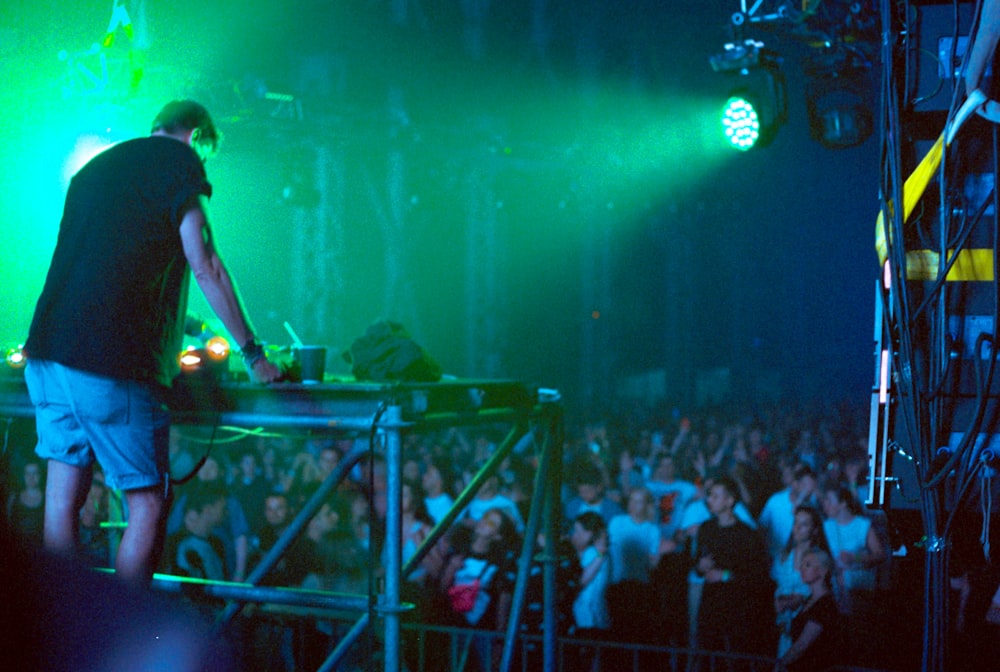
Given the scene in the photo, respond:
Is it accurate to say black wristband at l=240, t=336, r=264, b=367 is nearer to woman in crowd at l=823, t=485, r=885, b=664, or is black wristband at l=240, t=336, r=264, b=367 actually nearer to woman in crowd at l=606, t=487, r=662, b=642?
woman in crowd at l=606, t=487, r=662, b=642

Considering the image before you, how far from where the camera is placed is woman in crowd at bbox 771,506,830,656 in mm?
4430

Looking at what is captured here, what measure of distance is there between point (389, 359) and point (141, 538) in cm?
82

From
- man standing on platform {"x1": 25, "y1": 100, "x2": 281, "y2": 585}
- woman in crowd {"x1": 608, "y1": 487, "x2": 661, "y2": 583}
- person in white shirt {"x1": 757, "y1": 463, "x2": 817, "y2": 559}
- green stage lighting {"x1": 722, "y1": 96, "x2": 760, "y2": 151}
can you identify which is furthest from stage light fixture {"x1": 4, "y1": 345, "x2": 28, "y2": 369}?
green stage lighting {"x1": 722, "y1": 96, "x2": 760, "y2": 151}

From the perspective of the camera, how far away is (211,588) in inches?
112

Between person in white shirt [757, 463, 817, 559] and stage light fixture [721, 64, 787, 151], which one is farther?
stage light fixture [721, 64, 787, 151]

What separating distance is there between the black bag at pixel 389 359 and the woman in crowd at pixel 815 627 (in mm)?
2269

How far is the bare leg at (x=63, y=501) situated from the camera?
8.19ft

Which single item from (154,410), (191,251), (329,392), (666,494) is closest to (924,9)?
(329,392)

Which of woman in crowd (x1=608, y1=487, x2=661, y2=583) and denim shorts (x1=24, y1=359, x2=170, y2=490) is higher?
denim shorts (x1=24, y1=359, x2=170, y2=490)

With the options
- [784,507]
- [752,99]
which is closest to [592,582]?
[784,507]

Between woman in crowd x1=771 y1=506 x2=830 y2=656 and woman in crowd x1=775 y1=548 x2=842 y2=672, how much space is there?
67 millimetres

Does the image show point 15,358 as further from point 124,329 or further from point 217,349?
point 124,329

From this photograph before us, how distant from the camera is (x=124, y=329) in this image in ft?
7.97

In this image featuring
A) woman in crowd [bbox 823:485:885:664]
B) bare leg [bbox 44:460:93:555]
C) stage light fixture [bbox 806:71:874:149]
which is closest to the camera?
bare leg [bbox 44:460:93:555]
